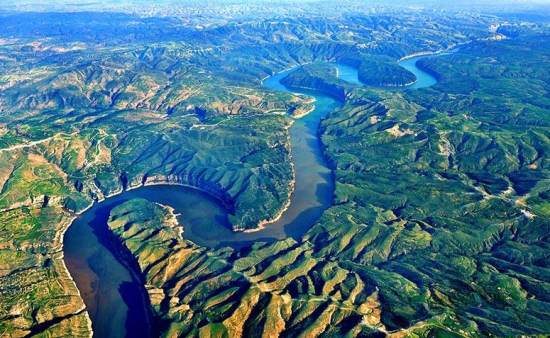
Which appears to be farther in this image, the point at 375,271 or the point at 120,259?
the point at 120,259

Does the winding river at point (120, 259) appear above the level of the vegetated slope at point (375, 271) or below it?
below

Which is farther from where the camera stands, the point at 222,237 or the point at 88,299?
the point at 222,237

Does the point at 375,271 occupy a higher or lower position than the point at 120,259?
higher

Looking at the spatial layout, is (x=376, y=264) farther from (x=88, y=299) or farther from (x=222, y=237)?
(x=88, y=299)

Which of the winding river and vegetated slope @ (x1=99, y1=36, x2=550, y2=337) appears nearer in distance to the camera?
vegetated slope @ (x1=99, y1=36, x2=550, y2=337)

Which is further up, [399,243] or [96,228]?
[399,243]

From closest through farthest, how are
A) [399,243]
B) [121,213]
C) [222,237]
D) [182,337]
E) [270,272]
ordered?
[182,337], [270,272], [399,243], [222,237], [121,213]

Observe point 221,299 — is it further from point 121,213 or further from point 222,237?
point 121,213

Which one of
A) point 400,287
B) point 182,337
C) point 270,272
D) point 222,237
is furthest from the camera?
point 222,237

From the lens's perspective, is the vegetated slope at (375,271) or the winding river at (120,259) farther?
the winding river at (120,259)

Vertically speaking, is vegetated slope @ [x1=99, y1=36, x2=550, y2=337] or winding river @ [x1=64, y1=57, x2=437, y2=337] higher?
vegetated slope @ [x1=99, y1=36, x2=550, y2=337]

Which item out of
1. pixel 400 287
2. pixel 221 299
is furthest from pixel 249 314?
pixel 400 287
